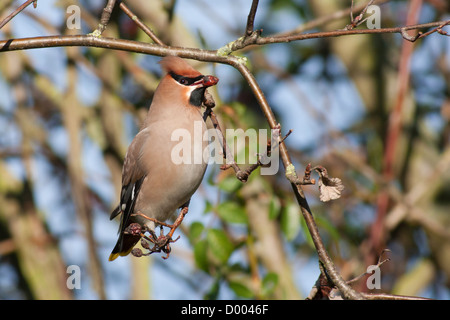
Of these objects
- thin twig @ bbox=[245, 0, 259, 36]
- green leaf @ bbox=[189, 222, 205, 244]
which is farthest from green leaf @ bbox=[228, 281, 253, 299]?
thin twig @ bbox=[245, 0, 259, 36]

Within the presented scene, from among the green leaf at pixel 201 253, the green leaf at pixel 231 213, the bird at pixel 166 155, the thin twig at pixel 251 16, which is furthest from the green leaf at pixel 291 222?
the thin twig at pixel 251 16

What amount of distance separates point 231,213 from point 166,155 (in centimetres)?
79

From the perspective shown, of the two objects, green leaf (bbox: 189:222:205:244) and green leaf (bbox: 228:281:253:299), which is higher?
green leaf (bbox: 189:222:205:244)

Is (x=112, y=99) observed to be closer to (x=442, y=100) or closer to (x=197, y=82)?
(x=197, y=82)

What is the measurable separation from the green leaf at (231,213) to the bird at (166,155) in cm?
53

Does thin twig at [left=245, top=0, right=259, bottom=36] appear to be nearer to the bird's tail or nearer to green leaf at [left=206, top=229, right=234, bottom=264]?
the bird's tail

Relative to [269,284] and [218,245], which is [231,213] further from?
[269,284]

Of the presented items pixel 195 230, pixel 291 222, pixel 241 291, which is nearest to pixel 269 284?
pixel 241 291

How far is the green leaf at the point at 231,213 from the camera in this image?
12.4 ft

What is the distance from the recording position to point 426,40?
18.6 feet

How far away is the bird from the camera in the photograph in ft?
9.95

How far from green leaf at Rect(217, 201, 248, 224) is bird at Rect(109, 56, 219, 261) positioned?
1.75 ft

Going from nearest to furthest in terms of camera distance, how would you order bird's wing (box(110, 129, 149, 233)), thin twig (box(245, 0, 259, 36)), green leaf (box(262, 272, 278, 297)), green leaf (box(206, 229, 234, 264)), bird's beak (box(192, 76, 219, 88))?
thin twig (box(245, 0, 259, 36)) → bird's beak (box(192, 76, 219, 88)) → bird's wing (box(110, 129, 149, 233)) → green leaf (box(206, 229, 234, 264)) → green leaf (box(262, 272, 278, 297))

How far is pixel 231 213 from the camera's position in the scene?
12.5ft
